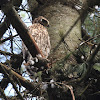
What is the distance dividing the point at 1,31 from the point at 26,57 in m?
0.40

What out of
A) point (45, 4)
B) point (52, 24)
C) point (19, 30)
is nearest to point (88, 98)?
point (19, 30)

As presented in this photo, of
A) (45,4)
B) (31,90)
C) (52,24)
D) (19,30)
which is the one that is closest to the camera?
(19,30)

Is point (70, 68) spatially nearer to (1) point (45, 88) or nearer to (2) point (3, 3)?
(1) point (45, 88)

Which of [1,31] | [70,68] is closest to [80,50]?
[70,68]

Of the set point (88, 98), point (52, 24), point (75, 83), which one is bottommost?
point (88, 98)

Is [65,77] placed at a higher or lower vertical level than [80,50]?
lower

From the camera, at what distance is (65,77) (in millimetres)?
1826

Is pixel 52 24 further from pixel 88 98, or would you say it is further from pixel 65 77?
pixel 88 98

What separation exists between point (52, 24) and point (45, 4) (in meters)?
0.33

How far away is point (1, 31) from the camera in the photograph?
2.25 m

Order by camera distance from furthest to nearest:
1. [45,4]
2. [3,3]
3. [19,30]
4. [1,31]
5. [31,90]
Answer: [45,4], [1,31], [31,90], [19,30], [3,3]

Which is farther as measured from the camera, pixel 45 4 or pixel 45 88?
pixel 45 4

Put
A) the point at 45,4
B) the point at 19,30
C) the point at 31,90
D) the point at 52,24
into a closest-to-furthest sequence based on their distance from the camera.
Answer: the point at 19,30 < the point at 31,90 < the point at 52,24 < the point at 45,4

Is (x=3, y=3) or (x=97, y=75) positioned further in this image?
(x=97, y=75)
